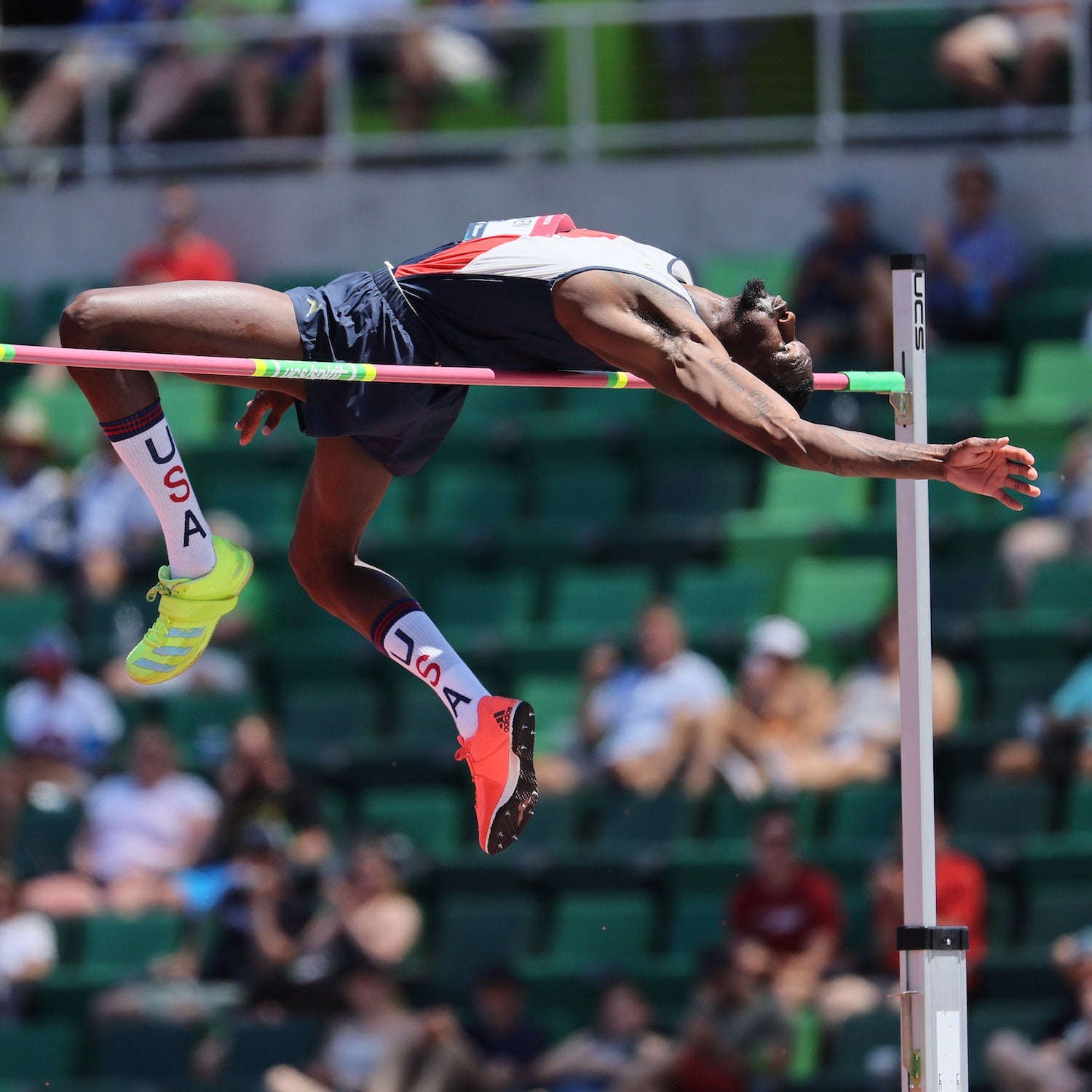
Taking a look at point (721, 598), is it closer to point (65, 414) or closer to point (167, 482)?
point (65, 414)

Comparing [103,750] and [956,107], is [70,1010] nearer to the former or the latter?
[103,750]

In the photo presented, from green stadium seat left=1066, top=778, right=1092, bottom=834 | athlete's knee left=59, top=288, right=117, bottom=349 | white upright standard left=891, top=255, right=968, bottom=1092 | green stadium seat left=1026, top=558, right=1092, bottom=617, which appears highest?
green stadium seat left=1026, top=558, right=1092, bottom=617

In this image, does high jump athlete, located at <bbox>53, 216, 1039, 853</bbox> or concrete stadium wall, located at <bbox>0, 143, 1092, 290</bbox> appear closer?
high jump athlete, located at <bbox>53, 216, 1039, 853</bbox>

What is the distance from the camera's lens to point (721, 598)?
10.4 metres

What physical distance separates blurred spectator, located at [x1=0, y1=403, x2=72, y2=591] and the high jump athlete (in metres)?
5.30

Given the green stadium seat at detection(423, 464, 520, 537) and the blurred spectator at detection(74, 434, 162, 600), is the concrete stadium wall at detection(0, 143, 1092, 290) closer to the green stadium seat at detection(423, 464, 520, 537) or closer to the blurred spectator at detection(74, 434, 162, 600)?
the green stadium seat at detection(423, 464, 520, 537)

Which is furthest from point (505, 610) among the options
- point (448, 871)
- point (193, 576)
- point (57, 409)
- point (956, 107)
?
point (193, 576)

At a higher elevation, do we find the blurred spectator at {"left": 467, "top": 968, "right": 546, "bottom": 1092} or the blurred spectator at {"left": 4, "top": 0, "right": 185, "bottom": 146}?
the blurred spectator at {"left": 4, "top": 0, "right": 185, "bottom": 146}

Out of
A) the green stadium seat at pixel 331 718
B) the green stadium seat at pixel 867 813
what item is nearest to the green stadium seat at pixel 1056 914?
the green stadium seat at pixel 867 813

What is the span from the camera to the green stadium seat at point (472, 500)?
11.2 metres

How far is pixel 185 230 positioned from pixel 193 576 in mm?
6461

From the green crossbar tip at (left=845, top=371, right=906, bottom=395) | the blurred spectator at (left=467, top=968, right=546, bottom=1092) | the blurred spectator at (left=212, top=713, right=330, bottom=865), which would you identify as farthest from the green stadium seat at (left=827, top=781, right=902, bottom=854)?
the green crossbar tip at (left=845, top=371, right=906, bottom=395)

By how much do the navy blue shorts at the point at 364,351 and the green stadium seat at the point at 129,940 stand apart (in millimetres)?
4385

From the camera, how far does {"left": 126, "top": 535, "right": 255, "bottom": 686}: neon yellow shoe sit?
5789 millimetres
